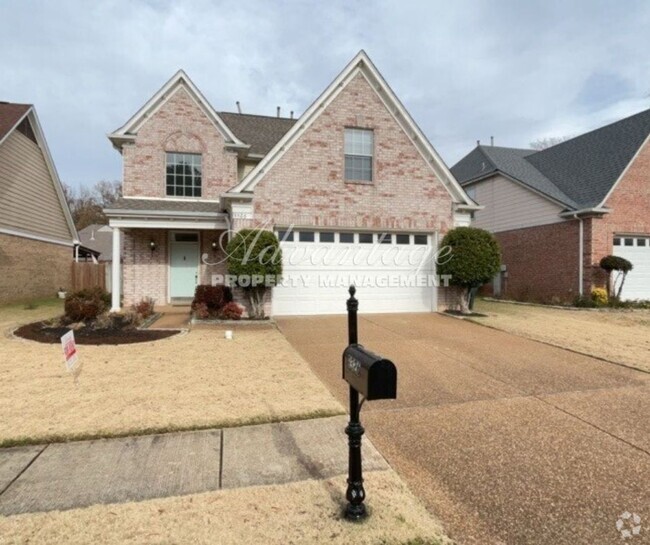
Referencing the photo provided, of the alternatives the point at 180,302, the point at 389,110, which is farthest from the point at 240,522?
the point at 180,302

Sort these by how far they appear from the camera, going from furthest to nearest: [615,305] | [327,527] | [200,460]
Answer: [615,305], [200,460], [327,527]

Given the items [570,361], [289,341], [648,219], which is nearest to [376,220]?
[289,341]

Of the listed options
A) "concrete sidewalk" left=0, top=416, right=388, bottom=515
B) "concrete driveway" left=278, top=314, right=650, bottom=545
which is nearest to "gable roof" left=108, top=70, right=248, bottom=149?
"concrete driveway" left=278, top=314, right=650, bottom=545

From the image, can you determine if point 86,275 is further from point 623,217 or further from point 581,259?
point 623,217

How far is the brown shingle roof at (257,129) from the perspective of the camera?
1582 cm

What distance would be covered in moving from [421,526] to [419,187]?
10602 millimetres

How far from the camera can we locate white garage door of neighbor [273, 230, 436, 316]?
11.4 metres

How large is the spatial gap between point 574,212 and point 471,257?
6828 mm

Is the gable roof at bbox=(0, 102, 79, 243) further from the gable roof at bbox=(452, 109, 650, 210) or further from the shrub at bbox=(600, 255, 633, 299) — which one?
the shrub at bbox=(600, 255, 633, 299)

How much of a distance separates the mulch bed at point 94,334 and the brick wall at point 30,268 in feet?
24.1

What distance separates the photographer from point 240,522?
2.52 meters

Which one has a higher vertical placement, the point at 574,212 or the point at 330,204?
the point at 574,212

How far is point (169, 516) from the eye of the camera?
2594 millimetres

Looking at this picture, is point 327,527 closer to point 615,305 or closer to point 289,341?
point 289,341
